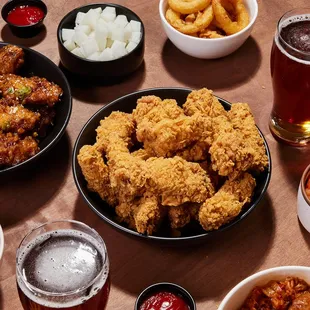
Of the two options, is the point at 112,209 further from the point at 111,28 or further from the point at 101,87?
the point at 111,28

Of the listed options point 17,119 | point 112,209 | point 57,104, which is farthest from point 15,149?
point 112,209

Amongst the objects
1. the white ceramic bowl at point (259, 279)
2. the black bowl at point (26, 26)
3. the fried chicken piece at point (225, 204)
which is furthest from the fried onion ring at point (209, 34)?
the white ceramic bowl at point (259, 279)

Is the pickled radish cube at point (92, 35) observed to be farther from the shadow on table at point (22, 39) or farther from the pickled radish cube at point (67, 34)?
the shadow on table at point (22, 39)

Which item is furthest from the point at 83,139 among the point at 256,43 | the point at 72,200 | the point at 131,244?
the point at 256,43

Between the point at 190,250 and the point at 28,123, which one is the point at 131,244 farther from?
the point at 28,123

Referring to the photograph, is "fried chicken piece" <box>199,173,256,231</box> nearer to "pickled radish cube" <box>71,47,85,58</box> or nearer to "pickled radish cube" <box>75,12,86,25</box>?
"pickled radish cube" <box>71,47,85,58</box>
